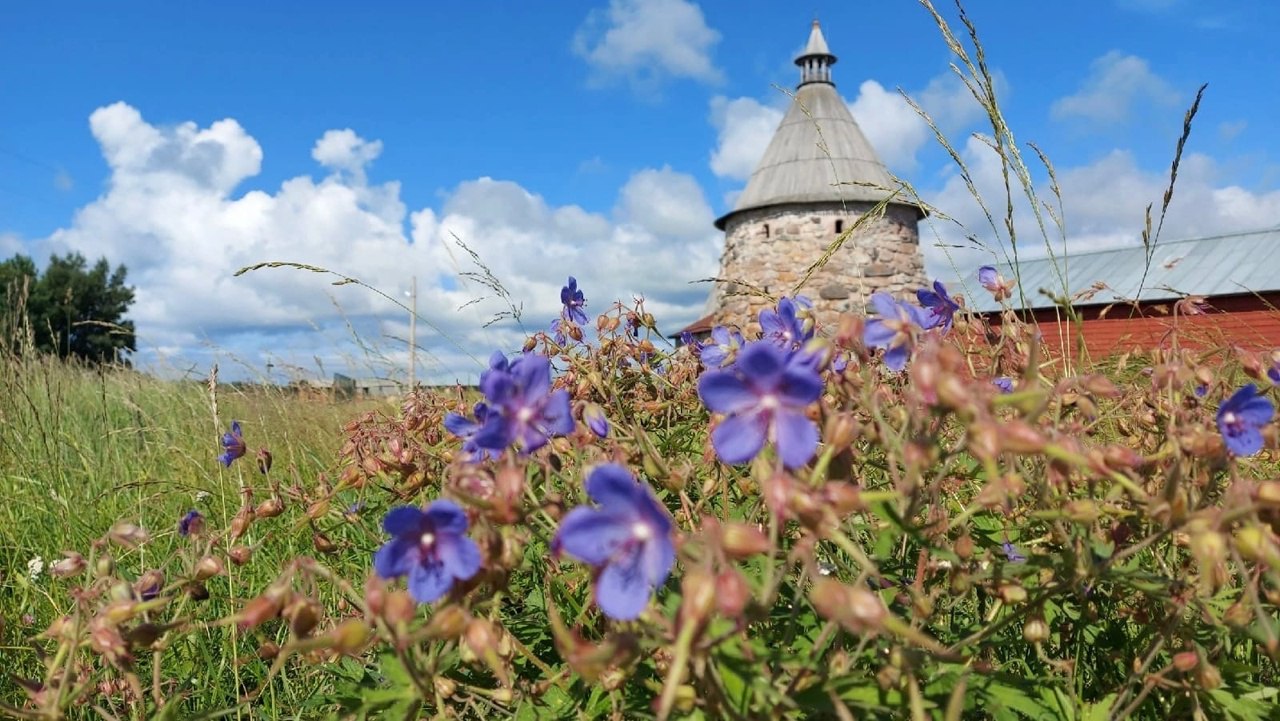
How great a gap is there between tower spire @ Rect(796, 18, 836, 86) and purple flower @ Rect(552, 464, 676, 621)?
20.4 meters

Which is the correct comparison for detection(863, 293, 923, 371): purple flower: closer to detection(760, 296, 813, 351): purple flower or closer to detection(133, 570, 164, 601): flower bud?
detection(760, 296, 813, 351): purple flower

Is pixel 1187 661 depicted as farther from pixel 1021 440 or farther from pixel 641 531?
pixel 641 531

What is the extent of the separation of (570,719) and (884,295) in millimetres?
736

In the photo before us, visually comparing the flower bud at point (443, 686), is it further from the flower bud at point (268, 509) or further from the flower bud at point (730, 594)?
the flower bud at point (730, 594)

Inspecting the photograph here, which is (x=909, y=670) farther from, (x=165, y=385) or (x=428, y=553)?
(x=165, y=385)

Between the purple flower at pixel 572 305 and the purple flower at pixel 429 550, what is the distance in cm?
150

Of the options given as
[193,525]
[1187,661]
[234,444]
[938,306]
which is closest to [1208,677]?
[1187,661]

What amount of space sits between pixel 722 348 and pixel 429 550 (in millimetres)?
876

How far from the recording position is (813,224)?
57.7 feet

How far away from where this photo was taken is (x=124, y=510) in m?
3.80

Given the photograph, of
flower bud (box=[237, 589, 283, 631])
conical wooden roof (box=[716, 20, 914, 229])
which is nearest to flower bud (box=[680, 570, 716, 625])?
flower bud (box=[237, 589, 283, 631])

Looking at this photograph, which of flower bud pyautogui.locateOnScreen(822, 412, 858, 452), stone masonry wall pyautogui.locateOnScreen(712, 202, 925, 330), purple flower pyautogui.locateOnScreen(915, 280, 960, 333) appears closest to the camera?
flower bud pyautogui.locateOnScreen(822, 412, 858, 452)

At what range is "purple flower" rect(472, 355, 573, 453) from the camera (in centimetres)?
102

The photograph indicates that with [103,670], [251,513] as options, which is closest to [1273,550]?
[251,513]
